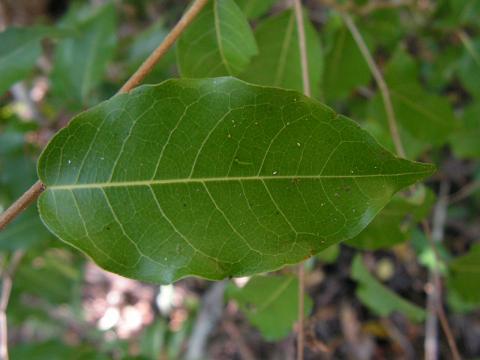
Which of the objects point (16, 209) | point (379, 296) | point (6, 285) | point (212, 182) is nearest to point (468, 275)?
point (379, 296)

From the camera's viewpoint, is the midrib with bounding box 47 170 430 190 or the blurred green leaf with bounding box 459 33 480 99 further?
the blurred green leaf with bounding box 459 33 480 99

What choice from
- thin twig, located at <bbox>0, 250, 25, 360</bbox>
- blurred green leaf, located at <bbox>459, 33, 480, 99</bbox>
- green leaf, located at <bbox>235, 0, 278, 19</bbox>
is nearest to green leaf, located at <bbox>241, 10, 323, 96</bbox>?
green leaf, located at <bbox>235, 0, 278, 19</bbox>

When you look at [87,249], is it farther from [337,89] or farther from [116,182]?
[337,89]

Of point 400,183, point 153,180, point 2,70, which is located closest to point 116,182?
point 153,180

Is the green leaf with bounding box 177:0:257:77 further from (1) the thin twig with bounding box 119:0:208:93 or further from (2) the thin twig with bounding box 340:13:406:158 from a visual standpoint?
(2) the thin twig with bounding box 340:13:406:158

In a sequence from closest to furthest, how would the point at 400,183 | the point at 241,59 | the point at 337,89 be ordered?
1. the point at 400,183
2. the point at 241,59
3. the point at 337,89

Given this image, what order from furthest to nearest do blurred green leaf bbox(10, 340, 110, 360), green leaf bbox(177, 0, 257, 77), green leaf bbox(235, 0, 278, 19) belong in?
blurred green leaf bbox(10, 340, 110, 360) < green leaf bbox(235, 0, 278, 19) < green leaf bbox(177, 0, 257, 77)
